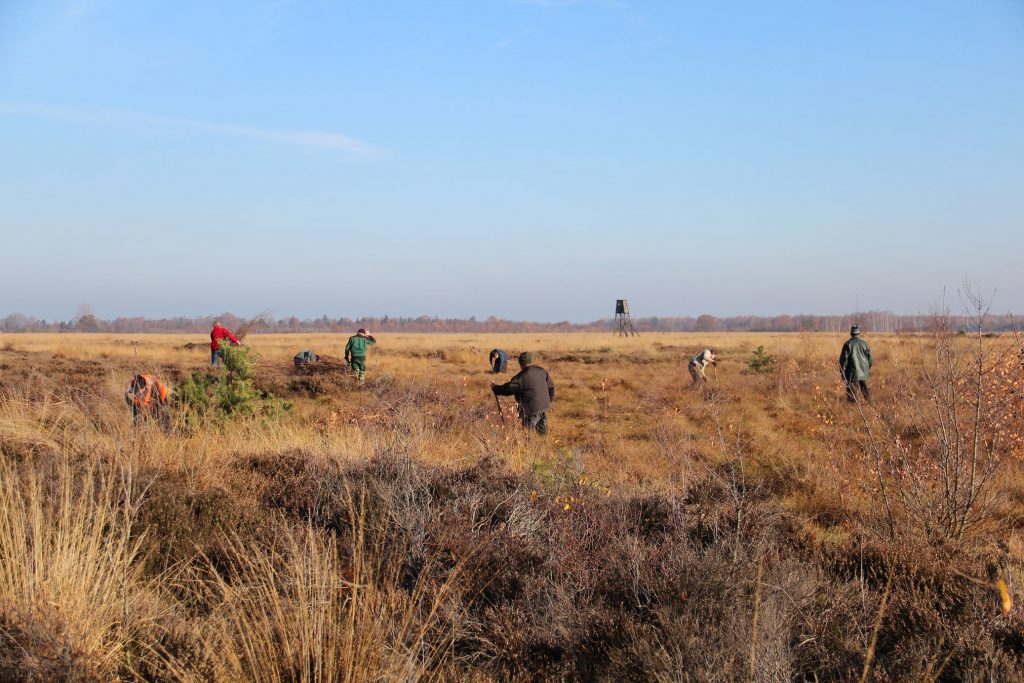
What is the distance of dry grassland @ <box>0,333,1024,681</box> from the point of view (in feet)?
11.4

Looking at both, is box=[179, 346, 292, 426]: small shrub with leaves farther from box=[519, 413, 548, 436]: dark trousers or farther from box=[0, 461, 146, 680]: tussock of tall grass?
box=[0, 461, 146, 680]: tussock of tall grass

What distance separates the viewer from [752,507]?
5.31 m

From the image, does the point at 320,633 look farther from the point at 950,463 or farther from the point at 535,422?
the point at 535,422

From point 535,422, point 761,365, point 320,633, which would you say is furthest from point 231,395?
point 761,365

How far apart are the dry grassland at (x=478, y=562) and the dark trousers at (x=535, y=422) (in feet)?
7.26

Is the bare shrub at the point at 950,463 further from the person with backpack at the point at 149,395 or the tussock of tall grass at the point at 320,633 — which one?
the person with backpack at the point at 149,395

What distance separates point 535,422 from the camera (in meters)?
11.0

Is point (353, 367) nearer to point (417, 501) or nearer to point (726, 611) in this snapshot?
point (417, 501)

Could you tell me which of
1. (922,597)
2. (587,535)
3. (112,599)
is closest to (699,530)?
(587,535)

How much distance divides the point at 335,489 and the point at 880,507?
456 centimetres

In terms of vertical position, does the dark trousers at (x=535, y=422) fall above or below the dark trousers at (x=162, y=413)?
below

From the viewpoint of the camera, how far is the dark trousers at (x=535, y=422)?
10.7 m

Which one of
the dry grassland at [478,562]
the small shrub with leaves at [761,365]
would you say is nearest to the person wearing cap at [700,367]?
the small shrub with leaves at [761,365]

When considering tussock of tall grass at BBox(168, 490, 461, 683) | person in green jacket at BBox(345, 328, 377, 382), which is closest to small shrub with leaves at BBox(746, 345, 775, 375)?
person in green jacket at BBox(345, 328, 377, 382)
